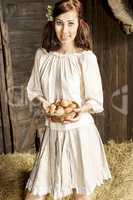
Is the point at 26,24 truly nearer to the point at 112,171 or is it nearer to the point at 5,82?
the point at 5,82

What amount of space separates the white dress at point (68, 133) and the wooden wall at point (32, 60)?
0.77 metres

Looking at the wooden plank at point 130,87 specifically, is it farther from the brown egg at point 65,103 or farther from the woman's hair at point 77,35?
the brown egg at point 65,103

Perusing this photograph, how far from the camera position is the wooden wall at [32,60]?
7.20ft

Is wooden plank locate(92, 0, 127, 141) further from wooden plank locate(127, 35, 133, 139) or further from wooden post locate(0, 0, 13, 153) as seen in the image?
wooden post locate(0, 0, 13, 153)

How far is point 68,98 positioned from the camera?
1411mm

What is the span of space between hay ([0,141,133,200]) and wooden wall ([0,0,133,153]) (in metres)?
0.12

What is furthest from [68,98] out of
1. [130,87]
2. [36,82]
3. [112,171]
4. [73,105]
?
[130,87]

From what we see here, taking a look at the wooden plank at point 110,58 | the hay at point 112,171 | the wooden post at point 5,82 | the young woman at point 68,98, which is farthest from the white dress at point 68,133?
the wooden plank at point 110,58

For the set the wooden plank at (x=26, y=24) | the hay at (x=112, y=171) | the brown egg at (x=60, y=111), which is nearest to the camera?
the brown egg at (x=60, y=111)

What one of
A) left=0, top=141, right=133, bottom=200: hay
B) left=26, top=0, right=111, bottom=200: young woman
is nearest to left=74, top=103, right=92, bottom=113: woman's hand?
left=26, top=0, right=111, bottom=200: young woman

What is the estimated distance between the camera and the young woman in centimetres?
140

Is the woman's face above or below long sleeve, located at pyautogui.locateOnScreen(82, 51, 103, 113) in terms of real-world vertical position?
above

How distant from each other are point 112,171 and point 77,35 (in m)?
0.97

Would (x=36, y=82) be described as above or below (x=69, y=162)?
above
